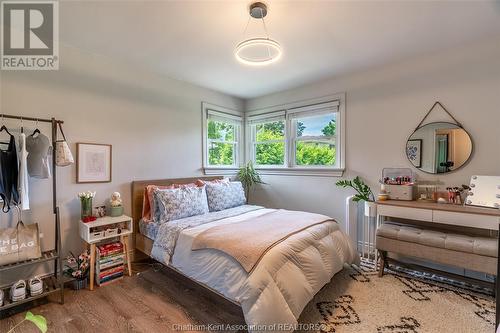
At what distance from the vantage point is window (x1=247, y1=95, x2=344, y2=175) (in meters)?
3.65

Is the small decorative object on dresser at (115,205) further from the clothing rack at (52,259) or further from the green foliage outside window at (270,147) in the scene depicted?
the green foliage outside window at (270,147)

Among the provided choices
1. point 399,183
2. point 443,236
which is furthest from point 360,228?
point 443,236

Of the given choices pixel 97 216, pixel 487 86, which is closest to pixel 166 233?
pixel 97 216

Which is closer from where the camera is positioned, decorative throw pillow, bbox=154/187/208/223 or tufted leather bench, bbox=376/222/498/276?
tufted leather bench, bbox=376/222/498/276

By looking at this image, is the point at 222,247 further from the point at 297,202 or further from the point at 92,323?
the point at 297,202

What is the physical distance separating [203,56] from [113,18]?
0.97 metres

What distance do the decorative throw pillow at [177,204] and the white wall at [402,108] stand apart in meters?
1.68

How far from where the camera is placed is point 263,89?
412 centimetres

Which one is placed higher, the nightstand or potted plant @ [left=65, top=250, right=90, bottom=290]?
the nightstand

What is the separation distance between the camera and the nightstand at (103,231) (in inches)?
98.0

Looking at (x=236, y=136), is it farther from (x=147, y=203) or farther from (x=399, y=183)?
(x=399, y=183)

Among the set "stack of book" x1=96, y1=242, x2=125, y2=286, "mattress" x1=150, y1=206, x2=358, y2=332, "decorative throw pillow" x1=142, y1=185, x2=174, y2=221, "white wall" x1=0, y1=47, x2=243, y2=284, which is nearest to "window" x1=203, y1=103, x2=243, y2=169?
"white wall" x1=0, y1=47, x2=243, y2=284

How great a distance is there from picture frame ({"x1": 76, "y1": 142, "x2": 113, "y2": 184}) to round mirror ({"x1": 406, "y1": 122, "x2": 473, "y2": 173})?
3629 millimetres

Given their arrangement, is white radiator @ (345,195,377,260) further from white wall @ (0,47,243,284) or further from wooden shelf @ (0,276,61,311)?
wooden shelf @ (0,276,61,311)
